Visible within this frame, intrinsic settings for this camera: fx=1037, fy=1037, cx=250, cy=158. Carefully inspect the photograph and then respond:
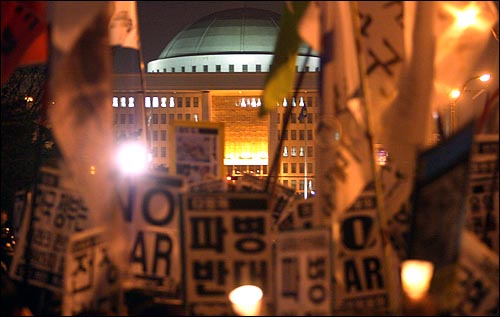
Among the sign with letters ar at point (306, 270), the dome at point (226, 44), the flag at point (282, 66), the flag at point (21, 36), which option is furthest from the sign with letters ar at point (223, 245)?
the dome at point (226, 44)

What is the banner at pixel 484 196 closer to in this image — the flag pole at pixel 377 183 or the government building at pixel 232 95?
the flag pole at pixel 377 183

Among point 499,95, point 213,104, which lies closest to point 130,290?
point 499,95

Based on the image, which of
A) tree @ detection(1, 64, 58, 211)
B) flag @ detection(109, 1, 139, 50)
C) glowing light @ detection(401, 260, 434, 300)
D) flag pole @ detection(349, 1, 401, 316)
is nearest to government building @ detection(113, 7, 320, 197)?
tree @ detection(1, 64, 58, 211)

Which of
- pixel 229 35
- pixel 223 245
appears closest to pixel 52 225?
pixel 223 245

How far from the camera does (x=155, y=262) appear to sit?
23.9 ft

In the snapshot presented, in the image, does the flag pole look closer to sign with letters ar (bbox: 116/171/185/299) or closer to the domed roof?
sign with letters ar (bbox: 116/171/185/299)

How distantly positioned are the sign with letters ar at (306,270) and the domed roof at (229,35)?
253 ft

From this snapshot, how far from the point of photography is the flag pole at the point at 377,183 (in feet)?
23.1

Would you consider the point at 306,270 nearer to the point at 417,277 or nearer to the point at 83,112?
the point at 417,277

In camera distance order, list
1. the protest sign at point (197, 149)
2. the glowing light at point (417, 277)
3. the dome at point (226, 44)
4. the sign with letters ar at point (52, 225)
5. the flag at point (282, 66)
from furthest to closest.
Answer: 1. the dome at point (226, 44)
2. the flag at point (282, 66)
3. the protest sign at point (197, 149)
4. the sign with letters ar at point (52, 225)
5. the glowing light at point (417, 277)

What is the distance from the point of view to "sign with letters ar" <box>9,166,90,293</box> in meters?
7.63

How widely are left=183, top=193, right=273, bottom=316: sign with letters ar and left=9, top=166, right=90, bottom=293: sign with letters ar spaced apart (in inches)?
38.3

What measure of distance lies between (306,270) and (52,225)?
2.02m

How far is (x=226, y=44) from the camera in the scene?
8588 cm
